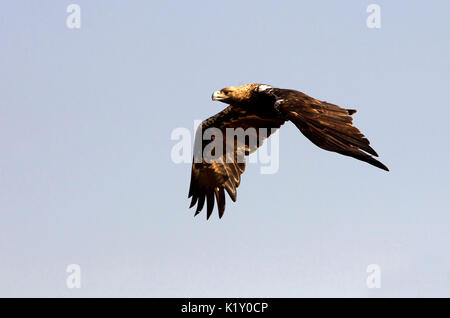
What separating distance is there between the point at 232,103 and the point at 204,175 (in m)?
2.40

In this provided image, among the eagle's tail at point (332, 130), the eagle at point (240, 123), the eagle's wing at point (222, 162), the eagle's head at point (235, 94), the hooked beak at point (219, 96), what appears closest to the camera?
the eagle's tail at point (332, 130)

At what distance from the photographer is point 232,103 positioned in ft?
59.9

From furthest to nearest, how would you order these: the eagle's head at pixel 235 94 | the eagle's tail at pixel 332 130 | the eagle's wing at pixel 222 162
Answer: the eagle's wing at pixel 222 162, the eagle's head at pixel 235 94, the eagle's tail at pixel 332 130

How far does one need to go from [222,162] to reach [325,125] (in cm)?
588

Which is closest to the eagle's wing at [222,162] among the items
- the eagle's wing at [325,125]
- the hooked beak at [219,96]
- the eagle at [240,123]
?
the eagle at [240,123]

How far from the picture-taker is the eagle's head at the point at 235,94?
709 inches

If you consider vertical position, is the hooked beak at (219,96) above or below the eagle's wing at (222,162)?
above

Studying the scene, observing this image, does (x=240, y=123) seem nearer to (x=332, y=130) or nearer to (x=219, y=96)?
(x=219, y=96)

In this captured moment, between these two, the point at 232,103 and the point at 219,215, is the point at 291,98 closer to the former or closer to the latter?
the point at 232,103

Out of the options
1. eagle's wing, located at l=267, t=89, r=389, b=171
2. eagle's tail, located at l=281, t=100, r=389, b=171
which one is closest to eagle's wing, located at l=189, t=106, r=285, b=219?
eagle's wing, located at l=267, t=89, r=389, b=171

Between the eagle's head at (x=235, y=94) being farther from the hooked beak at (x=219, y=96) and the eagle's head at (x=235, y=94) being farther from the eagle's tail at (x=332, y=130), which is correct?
the eagle's tail at (x=332, y=130)

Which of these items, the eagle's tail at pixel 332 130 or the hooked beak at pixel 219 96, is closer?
the eagle's tail at pixel 332 130
